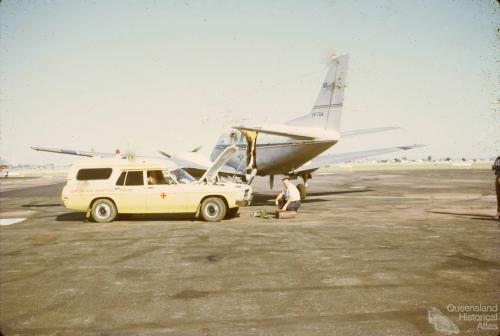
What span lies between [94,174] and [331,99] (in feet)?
35.2

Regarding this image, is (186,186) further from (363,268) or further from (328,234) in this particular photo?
(363,268)

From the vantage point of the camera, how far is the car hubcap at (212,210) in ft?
45.4

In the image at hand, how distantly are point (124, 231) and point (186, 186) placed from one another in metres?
2.64

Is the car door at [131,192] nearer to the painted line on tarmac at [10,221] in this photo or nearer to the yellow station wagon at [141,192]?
the yellow station wagon at [141,192]

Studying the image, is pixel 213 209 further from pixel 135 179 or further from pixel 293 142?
pixel 293 142

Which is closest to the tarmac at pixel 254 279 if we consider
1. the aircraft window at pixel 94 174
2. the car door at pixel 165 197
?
the car door at pixel 165 197

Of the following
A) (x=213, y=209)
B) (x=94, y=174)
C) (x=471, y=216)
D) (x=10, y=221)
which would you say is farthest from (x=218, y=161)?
(x=471, y=216)

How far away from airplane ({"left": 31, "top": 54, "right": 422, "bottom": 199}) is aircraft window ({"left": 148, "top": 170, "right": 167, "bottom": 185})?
4.24m

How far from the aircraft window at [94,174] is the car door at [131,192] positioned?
1.68ft

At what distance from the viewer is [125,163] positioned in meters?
14.1

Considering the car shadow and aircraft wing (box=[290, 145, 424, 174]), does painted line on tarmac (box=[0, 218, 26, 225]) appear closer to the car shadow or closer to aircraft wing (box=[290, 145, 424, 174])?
the car shadow

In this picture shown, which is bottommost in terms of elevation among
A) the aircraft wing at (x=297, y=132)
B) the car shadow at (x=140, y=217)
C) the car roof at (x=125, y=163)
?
→ the car shadow at (x=140, y=217)

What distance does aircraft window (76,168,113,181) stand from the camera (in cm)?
1403

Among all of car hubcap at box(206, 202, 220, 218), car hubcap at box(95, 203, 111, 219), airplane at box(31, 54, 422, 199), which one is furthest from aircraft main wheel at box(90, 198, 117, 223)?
airplane at box(31, 54, 422, 199)
